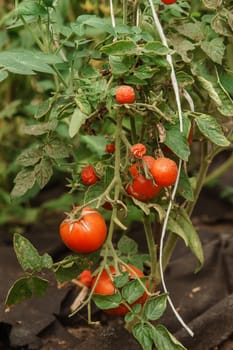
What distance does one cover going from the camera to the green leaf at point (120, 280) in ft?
3.76

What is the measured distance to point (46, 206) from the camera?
7.14ft

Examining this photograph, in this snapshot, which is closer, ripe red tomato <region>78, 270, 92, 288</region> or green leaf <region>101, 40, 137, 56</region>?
green leaf <region>101, 40, 137, 56</region>

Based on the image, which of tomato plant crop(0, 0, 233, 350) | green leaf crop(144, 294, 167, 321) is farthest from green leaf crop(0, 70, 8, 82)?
green leaf crop(144, 294, 167, 321)

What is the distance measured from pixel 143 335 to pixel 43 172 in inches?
14.3

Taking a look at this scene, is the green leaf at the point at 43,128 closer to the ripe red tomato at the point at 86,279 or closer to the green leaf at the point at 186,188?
the green leaf at the point at 186,188

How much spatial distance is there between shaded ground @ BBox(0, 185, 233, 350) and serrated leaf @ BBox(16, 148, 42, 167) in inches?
15.6

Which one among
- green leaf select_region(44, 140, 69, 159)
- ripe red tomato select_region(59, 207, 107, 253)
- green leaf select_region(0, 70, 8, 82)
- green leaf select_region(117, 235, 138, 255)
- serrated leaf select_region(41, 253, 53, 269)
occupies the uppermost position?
green leaf select_region(0, 70, 8, 82)

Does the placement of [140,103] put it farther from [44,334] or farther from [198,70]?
[44,334]

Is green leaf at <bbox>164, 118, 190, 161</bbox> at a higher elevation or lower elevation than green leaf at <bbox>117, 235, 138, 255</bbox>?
higher

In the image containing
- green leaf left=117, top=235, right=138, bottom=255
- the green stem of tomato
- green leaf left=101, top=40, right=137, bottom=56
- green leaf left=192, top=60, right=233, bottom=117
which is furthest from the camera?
green leaf left=117, top=235, right=138, bottom=255

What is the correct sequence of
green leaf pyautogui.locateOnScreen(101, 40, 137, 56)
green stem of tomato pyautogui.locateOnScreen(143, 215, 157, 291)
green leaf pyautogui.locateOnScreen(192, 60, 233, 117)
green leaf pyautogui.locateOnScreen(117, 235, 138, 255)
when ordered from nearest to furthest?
green leaf pyautogui.locateOnScreen(101, 40, 137, 56) < green leaf pyautogui.locateOnScreen(192, 60, 233, 117) < green stem of tomato pyautogui.locateOnScreen(143, 215, 157, 291) < green leaf pyautogui.locateOnScreen(117, 235, 138, 255)

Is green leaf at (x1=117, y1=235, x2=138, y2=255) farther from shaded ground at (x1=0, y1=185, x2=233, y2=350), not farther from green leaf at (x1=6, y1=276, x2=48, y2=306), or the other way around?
green leaf at (x1=6, y1=276, x2=48, y2=306)

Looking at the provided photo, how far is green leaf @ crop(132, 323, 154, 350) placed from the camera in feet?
3.69

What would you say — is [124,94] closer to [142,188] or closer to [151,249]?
[142,188]
